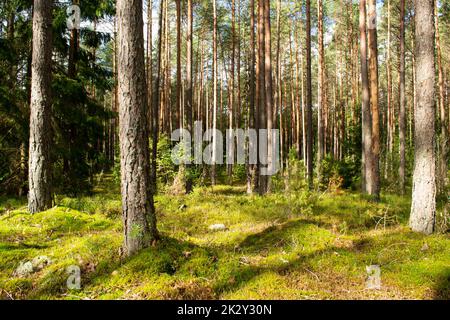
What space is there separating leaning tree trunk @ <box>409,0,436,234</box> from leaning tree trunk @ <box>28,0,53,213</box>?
8.33m

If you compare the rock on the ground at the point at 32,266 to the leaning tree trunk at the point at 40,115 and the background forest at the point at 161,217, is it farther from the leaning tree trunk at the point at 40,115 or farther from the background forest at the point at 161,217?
the leaning tree trunk at the point at 40,115

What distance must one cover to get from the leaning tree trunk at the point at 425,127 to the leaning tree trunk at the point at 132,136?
18.0 ft

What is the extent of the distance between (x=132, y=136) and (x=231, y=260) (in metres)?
2.47

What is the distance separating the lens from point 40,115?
688 centimetres

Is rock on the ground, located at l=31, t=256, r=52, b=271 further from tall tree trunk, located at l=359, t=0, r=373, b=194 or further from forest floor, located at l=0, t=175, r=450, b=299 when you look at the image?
tall tree trunk, located at l=359, t=0, r=373, b=194

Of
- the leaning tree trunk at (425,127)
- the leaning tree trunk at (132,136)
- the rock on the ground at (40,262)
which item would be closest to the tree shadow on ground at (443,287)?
the leaning tree trunk at (425,127)

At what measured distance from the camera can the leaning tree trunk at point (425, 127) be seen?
5953mm

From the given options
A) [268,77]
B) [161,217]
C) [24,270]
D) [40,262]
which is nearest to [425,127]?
[161,217]

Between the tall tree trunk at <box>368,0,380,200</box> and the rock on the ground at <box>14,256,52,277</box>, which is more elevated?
the tall tree trunk at <box>368,0,380,200</box>

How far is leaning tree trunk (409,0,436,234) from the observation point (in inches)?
234

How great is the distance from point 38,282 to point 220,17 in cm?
2413

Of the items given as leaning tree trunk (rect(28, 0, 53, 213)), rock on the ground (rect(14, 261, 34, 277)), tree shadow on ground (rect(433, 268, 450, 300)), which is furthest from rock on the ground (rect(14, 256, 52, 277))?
tree shadow on ground (rect(433, 268, 450, 300))

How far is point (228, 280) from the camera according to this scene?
13.3ft

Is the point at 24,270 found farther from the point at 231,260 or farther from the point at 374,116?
the point at 374,116
